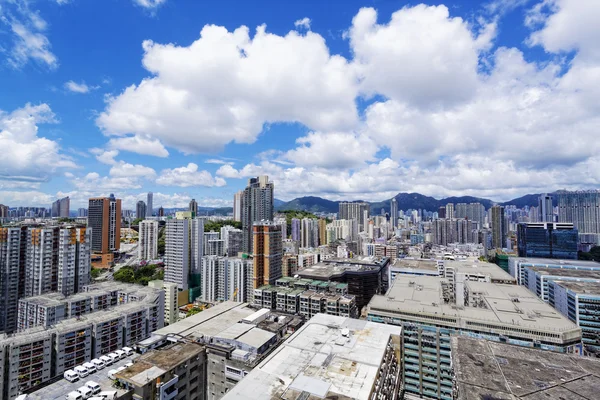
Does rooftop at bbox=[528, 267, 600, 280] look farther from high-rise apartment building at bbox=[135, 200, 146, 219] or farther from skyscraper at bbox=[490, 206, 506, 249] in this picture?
high-rise apartment building at bbox=[135, 200, 146, 219]

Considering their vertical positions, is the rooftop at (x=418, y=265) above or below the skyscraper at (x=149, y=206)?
below

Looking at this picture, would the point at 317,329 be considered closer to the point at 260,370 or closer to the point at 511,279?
the point at 260,370

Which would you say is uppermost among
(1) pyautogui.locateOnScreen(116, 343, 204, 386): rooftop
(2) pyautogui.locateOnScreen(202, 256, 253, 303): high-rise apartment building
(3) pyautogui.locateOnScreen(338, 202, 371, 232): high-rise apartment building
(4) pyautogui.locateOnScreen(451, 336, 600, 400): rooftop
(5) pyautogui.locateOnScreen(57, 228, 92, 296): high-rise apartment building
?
(3) pyautogui.locateOnScreen(338, 202, 371, 232): high-rise apartment building

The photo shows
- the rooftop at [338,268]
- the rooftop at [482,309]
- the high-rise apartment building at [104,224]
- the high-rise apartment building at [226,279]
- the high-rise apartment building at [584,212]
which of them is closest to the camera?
the rooftop at [482,309]

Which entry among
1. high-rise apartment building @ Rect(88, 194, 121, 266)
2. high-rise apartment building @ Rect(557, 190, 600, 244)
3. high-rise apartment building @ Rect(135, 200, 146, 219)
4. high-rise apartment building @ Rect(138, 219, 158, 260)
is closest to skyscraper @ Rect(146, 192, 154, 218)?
high-rise apartment building @ Rect(135, 200, 146, 219)

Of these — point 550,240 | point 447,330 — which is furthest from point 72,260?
point 550,240

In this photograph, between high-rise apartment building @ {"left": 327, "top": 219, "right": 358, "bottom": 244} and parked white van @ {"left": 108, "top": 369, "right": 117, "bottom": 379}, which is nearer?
parked white van @ {"left": 108, "top": 369, "right": 117, "bottom": 379}

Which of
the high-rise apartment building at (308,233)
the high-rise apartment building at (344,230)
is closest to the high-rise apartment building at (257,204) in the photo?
the high-rise apartment building at (308,233)

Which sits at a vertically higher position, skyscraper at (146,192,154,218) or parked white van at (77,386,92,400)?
skyscraper at (146,192,154,218)

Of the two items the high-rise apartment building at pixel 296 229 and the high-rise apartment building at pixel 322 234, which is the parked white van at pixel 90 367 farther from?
the high-rise apartment building at pixel 322 234
